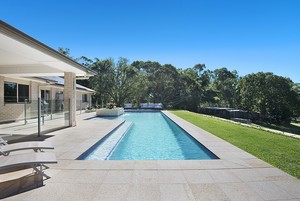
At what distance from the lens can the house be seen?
614 cm

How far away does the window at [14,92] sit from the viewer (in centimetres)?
1353

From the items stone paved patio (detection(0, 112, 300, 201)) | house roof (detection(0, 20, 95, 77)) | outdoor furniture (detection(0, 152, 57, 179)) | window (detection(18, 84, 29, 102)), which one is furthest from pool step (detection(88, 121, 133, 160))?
window (detection(18, 84, 29, 102))

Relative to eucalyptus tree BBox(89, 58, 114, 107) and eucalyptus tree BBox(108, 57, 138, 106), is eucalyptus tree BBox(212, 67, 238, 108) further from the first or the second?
Result: eucalyptus tree BBox(89, 58, 114, 107)

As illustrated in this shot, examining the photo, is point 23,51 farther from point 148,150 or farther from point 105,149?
point 148,150

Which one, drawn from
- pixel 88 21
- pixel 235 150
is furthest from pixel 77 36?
pixel 235 150

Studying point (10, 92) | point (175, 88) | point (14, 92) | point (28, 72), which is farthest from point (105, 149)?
point (175, 88)

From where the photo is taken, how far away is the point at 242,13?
41.6 feet

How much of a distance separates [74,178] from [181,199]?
2.11m

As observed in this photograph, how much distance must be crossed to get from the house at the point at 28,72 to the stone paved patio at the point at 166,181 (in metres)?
3.48

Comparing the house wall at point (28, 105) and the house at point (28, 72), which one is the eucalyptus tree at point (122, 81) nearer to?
the house wall at point (28, 105)

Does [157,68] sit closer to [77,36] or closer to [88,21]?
[77,36]

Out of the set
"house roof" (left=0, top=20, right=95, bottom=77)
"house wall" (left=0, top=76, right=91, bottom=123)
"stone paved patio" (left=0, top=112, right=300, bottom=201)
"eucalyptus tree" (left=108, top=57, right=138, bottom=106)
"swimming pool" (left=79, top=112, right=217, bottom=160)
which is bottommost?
"swimming pool" (left=79, top=112, right=217, bottom=160)

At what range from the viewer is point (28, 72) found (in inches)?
450

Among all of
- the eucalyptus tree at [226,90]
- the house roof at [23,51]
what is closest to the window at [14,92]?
the house roof at [23,51]
